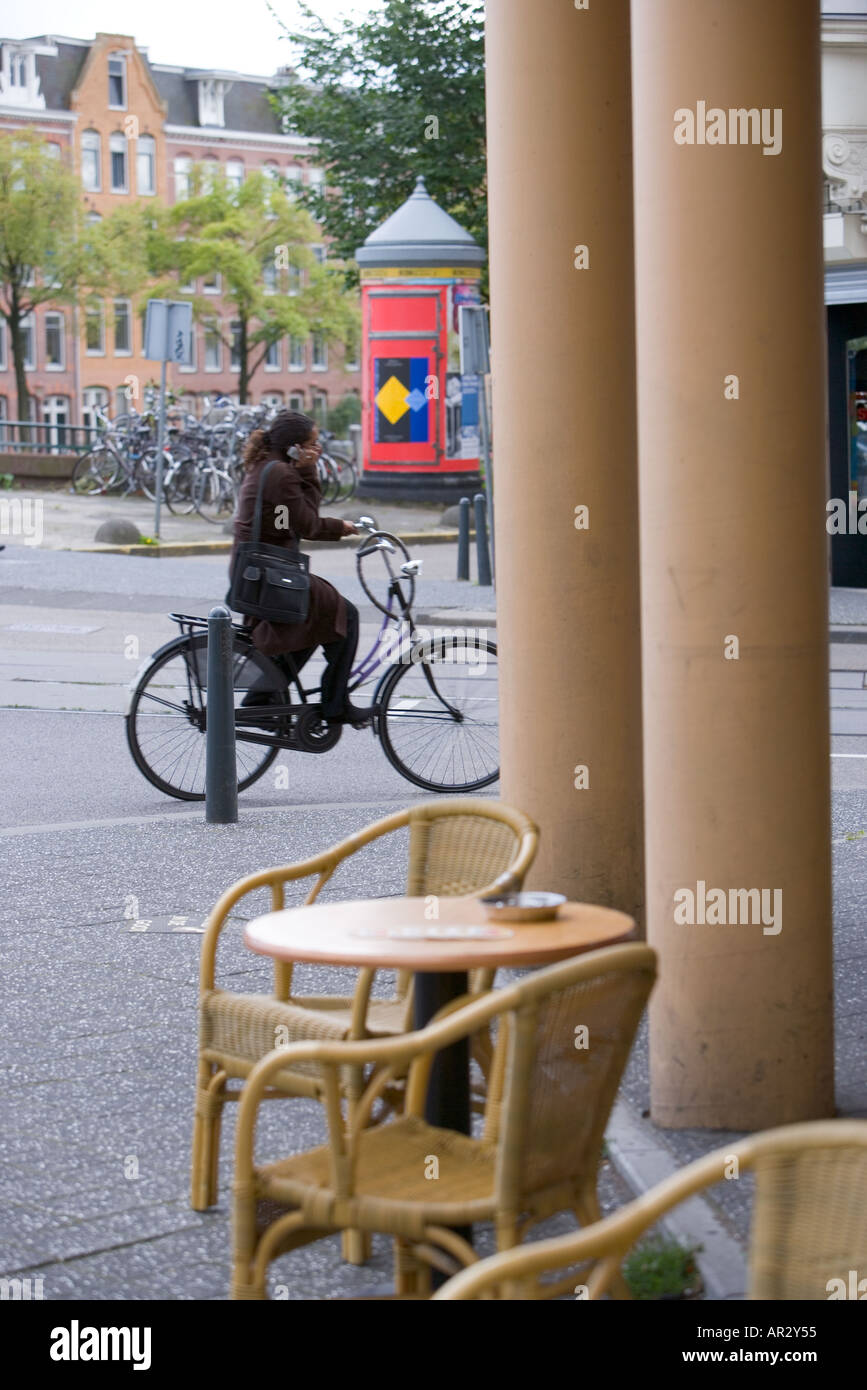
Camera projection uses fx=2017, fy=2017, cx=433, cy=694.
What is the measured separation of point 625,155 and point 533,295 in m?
0.54

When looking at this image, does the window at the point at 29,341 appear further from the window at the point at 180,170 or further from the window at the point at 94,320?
the window at the point at 180,170

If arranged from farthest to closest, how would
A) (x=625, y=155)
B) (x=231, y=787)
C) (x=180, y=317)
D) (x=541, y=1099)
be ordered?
(x=180, y=317) → (x=231, y=787) → (x=625, y=155) → (x=541, y=1099)

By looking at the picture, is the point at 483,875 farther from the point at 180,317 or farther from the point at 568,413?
the point at 180,317

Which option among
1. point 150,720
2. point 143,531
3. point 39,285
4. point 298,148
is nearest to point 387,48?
point 143,531

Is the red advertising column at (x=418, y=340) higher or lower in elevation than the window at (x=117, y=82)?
lower

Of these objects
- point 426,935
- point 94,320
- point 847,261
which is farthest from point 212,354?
point 426,935

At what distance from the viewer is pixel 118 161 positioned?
2921 inches

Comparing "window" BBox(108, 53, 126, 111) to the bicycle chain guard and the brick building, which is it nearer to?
the brick building

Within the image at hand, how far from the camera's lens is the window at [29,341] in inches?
2685

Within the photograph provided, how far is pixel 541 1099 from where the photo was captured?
3.44 m

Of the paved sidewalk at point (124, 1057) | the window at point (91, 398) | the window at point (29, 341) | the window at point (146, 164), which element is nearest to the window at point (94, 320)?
the window at point (29, 341)

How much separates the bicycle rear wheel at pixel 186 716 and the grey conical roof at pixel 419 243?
2087 cm

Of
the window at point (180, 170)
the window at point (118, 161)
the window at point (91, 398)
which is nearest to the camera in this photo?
the window at point (91, 398)

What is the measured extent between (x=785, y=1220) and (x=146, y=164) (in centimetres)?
7606
